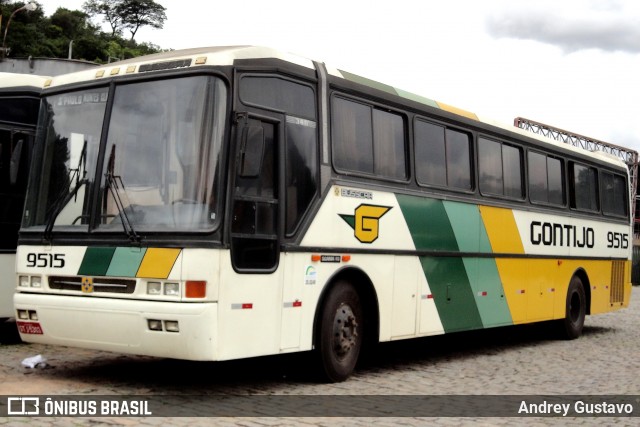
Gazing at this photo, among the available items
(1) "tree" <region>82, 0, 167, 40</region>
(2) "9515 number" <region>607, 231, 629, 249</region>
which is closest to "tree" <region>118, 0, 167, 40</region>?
(1) "tree" <region>82, 0, 167, 40</region>

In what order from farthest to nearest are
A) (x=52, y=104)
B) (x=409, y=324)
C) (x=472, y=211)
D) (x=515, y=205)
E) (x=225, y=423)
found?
(x=515, y=205) → (x=472, y=211) → (x=409, y=324) → (x=52, y=104) → (x=225, y=423)

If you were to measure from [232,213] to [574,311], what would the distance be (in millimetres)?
10143

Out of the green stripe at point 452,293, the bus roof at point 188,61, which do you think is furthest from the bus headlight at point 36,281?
the green stripe at point 452,293

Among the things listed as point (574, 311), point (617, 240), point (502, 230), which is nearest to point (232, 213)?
point (502, 230)

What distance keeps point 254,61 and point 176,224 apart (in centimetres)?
181

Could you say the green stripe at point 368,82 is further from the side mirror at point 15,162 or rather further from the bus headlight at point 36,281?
the bus headlight at point 36,281

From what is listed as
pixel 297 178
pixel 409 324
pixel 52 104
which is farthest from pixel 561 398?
pixel 52 104

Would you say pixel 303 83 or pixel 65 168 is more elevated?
pixel 303 83

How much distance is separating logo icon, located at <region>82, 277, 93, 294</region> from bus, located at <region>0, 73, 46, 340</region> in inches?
111

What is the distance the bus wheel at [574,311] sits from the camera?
16328mm

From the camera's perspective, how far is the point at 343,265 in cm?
989

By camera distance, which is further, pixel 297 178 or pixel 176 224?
pixel 297 178

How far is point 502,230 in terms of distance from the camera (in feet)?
45.1

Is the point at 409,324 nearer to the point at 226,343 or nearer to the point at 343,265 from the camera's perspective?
the point at 343,265
